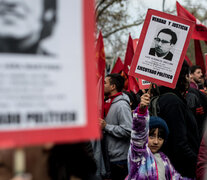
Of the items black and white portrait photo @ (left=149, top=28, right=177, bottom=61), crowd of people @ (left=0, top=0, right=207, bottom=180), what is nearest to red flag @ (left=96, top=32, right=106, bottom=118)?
crowd of people @ (left=0, top=0, right=207, bottom=180)

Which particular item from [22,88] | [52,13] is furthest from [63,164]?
[52,13]

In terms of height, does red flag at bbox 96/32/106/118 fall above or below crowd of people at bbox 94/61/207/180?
above

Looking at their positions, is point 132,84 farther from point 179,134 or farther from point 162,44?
point 179,134

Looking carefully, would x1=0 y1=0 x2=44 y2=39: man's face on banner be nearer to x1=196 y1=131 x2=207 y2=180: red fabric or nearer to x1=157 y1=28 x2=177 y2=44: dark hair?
x1=196 y1=131 x2=207 y2=180: red fabric

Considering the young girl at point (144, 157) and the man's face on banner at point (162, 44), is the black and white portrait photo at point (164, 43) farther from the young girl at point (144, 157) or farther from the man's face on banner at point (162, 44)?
the young girl at point (144, 157)

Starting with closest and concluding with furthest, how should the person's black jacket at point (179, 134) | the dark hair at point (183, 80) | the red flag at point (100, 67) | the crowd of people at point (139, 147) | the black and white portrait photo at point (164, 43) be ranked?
the crowd of people at point (139, 147), the person's black jacket at point (179, 134), the black and white portrait photo at point (164, 43), the dark hair at point (183, 80), the red flag at point (100, 67)

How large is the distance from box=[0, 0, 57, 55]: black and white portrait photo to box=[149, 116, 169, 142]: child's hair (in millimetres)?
1912

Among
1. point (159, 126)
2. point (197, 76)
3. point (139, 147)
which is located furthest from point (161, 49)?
point (197, 76)

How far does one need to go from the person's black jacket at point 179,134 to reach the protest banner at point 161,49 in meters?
0.22

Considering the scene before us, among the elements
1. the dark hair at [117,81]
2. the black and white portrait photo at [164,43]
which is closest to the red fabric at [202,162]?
the black and white portrait photo at [164,43]

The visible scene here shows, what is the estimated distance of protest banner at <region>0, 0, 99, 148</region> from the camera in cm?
125

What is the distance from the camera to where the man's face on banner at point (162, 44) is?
3204mm

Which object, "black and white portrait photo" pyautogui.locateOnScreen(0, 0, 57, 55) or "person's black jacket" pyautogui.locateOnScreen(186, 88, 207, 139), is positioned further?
"person's black jacket" pyautogui.locateOnScreen(186, 88, 207, 139)

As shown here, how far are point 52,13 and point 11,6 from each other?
16cm
